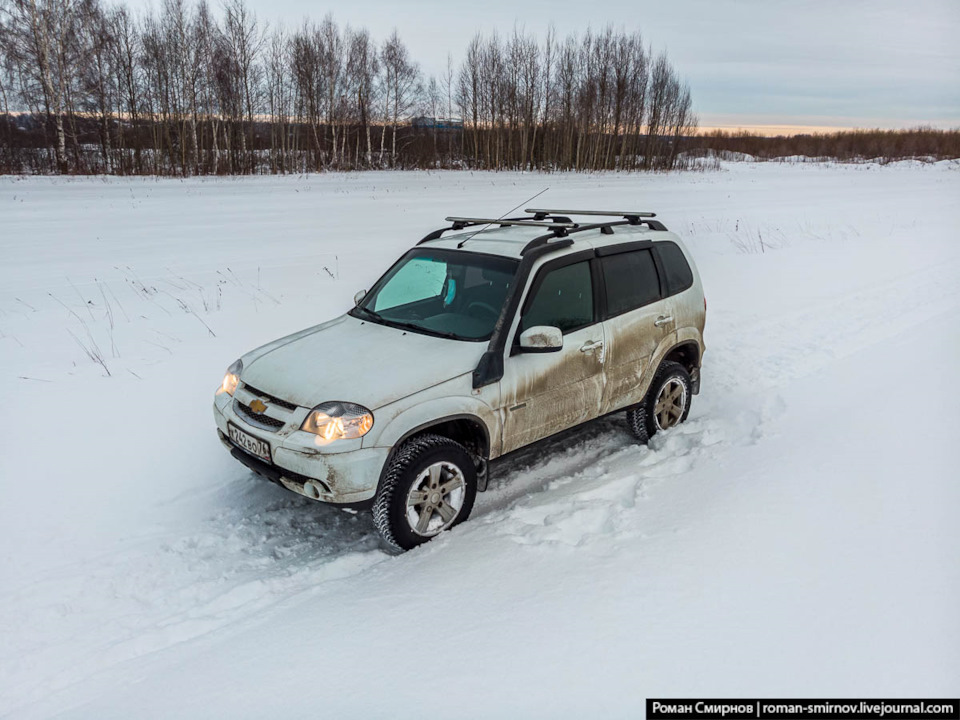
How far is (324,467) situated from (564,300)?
2130 millimetres

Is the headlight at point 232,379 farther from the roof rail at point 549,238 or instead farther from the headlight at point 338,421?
the roof rail at point 549,238

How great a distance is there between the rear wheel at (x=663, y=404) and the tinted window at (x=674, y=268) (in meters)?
0.69

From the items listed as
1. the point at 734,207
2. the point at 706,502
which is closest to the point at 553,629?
the point at 706,502

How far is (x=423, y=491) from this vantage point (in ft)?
13.1

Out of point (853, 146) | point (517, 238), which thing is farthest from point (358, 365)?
point (853, 146)

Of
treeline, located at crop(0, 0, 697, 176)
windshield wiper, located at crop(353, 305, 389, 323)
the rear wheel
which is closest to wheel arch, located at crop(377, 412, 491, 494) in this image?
windshield wiper, located at crop(353, 305, 389, 323)

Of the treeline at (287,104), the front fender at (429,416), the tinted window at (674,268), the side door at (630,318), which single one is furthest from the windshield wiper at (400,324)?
the treeline at (287,104)

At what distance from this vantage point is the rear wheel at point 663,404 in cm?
548

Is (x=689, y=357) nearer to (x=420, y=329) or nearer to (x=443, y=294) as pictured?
(x=443, y=294)

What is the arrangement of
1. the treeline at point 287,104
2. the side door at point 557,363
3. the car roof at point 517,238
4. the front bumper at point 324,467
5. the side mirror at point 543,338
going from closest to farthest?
the front bumper at point 324,467
the side mirror at point 543,338
the side door at point 557,363
the car roof at point 517,238
the treeline at point 287,104

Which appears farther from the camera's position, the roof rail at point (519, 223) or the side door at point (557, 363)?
the roof rail at point (519, 223)

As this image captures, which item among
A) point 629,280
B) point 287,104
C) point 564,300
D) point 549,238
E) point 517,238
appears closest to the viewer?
point 564,300

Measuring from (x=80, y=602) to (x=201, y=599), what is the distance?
0.67 m

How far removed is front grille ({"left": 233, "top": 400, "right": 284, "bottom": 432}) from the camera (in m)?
3.95
